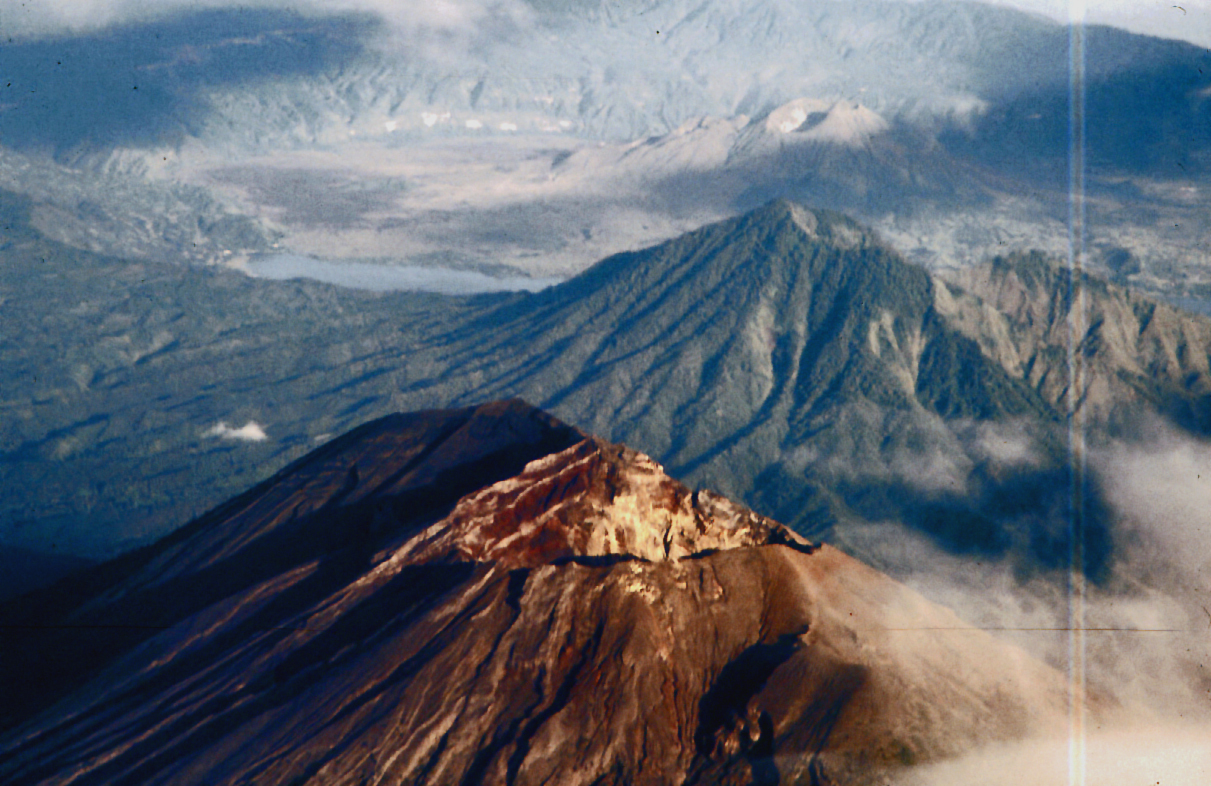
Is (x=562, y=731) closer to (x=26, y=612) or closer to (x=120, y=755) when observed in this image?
(x=120, y=755)

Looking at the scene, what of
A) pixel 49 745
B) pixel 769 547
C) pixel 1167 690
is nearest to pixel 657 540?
pixel 769 547

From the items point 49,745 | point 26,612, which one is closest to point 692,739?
point 49,745

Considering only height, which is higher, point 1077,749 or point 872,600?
point 872,600

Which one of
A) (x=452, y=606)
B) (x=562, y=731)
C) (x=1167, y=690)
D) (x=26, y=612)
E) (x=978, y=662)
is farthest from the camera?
(x=1167, y=690)

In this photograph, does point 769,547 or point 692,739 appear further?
point 769,547

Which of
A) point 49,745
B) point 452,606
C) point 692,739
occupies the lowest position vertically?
point 692,739

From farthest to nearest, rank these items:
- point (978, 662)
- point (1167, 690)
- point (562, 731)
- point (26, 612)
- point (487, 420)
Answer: point (1167, 690) < point (26, 612) < point (487, 420) < point (978, 662) < point (562, 731)
